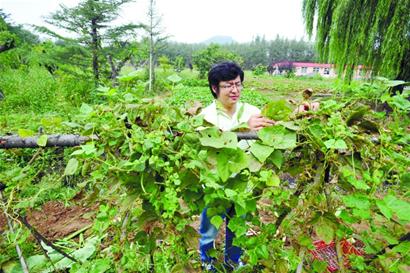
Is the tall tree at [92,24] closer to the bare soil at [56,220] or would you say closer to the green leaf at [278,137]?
the bare soil at [56,220]

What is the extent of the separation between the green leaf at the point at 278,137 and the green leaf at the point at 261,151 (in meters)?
0.02

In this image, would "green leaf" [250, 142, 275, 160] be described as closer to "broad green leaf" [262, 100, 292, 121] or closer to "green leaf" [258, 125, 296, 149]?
"green leaf" [258, 125, 296, 149]

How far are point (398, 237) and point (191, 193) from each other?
2.60 ft

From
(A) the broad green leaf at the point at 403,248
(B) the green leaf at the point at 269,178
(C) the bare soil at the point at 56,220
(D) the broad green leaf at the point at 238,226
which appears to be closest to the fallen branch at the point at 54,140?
(B) the green leaf at the point at 269,178

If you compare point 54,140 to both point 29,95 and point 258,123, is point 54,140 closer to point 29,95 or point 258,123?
point 258,123

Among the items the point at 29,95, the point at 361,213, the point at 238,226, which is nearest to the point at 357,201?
the point at 361,213

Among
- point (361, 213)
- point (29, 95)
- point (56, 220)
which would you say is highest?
point (361, 213)

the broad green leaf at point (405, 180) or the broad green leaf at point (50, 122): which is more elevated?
the broad green leaf at point (50, 122)

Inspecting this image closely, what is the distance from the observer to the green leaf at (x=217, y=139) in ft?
2.59

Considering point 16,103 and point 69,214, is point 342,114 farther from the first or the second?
point 16,103

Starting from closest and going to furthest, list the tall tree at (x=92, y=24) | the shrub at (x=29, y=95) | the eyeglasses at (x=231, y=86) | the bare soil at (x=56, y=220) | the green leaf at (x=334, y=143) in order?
the green leaf at (x=334, y=143)
the eyeglasses at (x=231, y=86)
the bare soil at (x=56, y=220)
the shrub at (x=29, y=95)
the tall tree at (x=92, y=24)

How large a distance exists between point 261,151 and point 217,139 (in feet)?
0.43

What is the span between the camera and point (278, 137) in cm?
81

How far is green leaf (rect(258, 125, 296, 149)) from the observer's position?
0.80m
